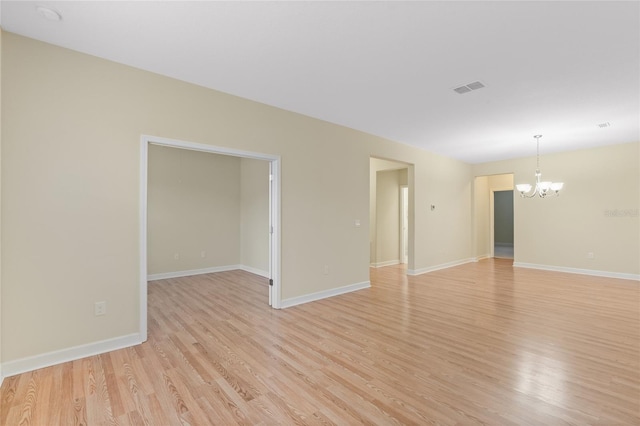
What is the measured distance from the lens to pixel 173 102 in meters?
3.23

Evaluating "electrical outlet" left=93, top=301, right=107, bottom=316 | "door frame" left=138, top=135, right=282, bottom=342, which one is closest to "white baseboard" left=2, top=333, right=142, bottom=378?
"door frame" left=138, top=135, right=282, bottom=342

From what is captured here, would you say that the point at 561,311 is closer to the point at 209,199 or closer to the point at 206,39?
the point at 206,39

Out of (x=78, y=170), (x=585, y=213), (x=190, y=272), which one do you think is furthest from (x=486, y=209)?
(x=78, y=170)

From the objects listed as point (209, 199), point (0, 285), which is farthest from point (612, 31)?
point (209, 199)

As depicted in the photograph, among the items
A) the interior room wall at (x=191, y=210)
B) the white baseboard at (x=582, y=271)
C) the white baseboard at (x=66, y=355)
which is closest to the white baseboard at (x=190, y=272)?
the interior room wall at (x=191, y=210)

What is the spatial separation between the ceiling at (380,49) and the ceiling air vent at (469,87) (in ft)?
0.29

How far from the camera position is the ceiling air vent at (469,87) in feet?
10.8

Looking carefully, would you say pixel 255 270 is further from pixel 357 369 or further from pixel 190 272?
pixel 357 369

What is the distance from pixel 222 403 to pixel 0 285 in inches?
80.3

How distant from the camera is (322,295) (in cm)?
458

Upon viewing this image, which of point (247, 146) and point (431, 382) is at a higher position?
point (247, 146)

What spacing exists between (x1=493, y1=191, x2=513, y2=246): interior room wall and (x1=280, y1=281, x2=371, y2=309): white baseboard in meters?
10.3

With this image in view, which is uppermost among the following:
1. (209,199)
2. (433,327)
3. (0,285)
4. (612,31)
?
(612,31)

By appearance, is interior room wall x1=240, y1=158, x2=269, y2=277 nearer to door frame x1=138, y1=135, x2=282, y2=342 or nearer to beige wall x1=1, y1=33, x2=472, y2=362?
door frame x1=138, y1=135, x2=282, y2=342
